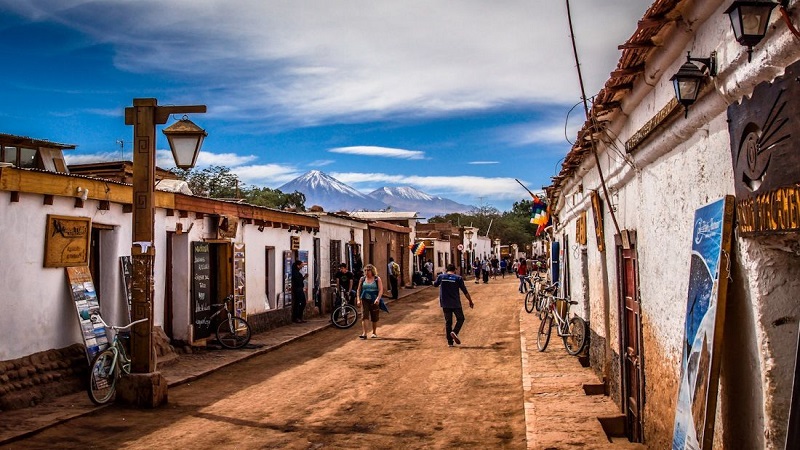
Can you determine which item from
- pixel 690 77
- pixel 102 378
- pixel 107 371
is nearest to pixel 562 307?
pixel 107 371

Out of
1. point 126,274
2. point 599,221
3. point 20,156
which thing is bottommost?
point 126,274

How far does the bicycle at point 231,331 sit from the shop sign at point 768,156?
39.2ft

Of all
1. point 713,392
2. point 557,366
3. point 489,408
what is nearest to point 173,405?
point 489,408

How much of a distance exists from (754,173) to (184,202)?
1145 centimetres

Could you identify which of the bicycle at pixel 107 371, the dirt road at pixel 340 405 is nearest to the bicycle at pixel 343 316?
the dirt road at pixel 340 405

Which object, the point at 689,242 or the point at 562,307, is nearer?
the point at 689,242

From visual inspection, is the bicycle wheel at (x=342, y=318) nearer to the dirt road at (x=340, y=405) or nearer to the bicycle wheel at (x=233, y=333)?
the dirt road at (x=340, y=405)

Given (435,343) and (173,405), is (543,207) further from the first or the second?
(173,405)

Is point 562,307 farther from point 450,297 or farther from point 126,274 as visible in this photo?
point 126,274

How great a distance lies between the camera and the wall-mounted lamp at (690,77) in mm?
4301

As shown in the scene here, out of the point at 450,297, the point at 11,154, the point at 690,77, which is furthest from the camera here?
the point at 11,154

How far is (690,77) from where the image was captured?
440cm

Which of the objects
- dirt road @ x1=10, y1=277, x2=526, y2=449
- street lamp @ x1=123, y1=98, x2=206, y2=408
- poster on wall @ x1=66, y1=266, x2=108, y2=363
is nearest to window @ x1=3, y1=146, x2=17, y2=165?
poster on wall @ x1=66, y1=266, x2=108, y2=363

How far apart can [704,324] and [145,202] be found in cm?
743
